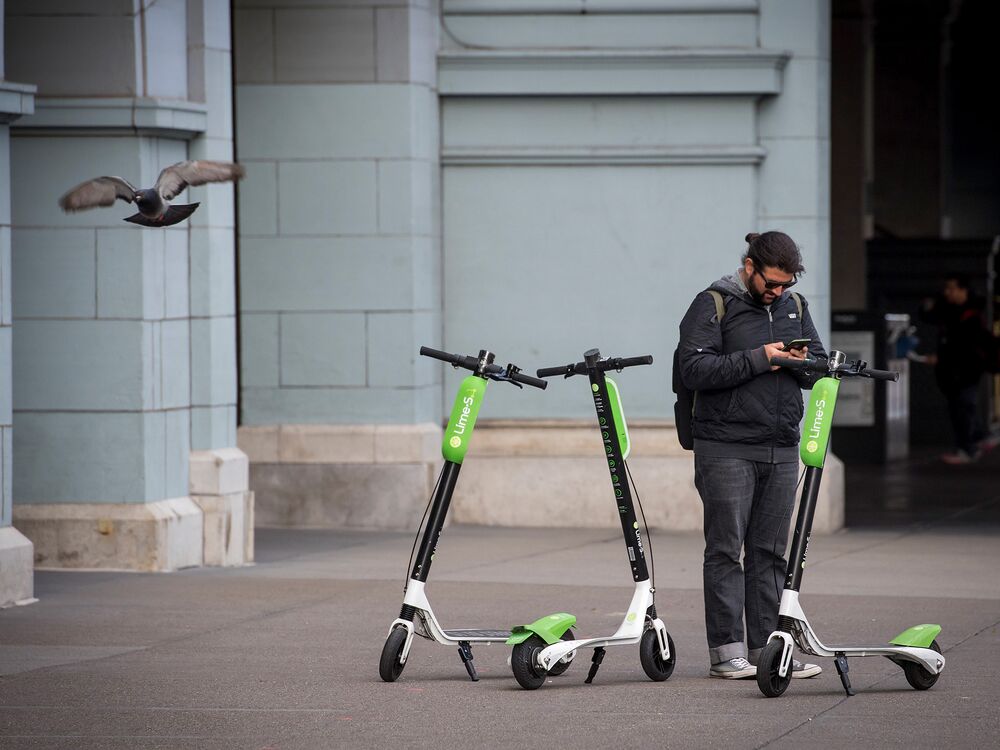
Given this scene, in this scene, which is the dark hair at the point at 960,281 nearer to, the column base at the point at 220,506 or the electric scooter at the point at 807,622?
the column base at the point at 220,506

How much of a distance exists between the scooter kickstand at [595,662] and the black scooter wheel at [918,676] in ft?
3.73

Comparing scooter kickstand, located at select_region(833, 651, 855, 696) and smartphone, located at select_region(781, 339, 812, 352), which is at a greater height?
smartphone, located at select_region(781, 339, 812, 352)

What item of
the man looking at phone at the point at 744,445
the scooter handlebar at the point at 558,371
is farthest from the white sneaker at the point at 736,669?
the scooter handlebar at the point at 558,371

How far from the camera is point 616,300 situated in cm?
1357

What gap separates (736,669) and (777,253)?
1.62 metres

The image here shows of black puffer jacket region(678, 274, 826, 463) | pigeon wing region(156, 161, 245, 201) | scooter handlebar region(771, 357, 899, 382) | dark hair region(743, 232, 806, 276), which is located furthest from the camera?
pigeon wing region(156, 161, 245, 201)

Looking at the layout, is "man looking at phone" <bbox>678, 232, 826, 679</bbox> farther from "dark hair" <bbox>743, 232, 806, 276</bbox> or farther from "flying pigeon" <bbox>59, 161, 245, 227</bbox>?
"flying pigeon" <bbox>59, 161, 245, 227</bbox>

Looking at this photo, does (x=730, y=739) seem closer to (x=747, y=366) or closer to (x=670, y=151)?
(x=747, y=366)

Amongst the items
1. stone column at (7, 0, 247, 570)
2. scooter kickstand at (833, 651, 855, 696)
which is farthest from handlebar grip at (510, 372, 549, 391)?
stone column at (7, 0, 247, 570)

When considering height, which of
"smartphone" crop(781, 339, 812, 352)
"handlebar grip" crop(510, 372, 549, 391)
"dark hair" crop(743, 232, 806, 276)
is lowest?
"handlebar grip" crop(510, 372, 549, 391)

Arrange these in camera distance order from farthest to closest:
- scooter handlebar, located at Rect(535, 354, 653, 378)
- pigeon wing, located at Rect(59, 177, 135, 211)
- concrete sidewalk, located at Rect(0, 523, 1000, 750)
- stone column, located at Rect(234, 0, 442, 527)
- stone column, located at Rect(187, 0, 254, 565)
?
1. stone column, located at Rect(234, 0, 442, 527)
2. stone column, located at Rect(187, 0, 254, 565)
3. pigeon wing, located at Rect(59, 177, 135, 211)
4. scooter handlebar, located at Rect(535, 354, 653, 378)
5. concrete sidewalk, located at Rect(0, 523, 1000, 750)

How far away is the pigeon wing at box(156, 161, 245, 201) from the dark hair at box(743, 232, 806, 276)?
3.19m

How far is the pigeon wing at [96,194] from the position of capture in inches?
364

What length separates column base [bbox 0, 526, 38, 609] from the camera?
9484 millimetres
